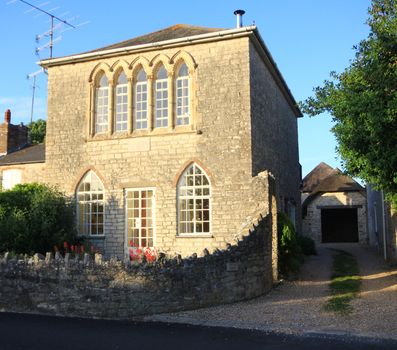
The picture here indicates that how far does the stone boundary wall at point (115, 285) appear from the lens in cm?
894

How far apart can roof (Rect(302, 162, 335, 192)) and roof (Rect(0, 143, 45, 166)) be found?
19.6m

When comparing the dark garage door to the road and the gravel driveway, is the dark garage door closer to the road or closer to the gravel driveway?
the gravel driveway

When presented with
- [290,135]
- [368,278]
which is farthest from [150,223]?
[290,135]

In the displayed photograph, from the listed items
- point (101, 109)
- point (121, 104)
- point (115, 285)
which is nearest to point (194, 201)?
point (121, 104)

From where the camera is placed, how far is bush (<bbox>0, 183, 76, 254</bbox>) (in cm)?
1364

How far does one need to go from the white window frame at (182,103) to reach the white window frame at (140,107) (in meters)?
1.15

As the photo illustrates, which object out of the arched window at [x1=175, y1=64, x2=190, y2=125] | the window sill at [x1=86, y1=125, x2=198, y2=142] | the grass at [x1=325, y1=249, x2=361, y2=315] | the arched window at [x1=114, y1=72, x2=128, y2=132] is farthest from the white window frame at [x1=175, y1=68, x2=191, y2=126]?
the grass at [x1=325, y1=249, x2=361, y2=315]

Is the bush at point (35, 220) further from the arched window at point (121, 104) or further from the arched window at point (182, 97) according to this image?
the arched window at point (182, 97)

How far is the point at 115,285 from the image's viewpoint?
8938 mm

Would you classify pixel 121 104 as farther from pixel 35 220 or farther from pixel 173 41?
pixel 35 220

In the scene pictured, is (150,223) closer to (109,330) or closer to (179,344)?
(109,330)

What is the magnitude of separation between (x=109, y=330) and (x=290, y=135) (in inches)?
635

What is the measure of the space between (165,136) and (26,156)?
12.4 meters

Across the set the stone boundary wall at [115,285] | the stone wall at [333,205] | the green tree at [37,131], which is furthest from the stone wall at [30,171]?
the green tree at [37,131]
